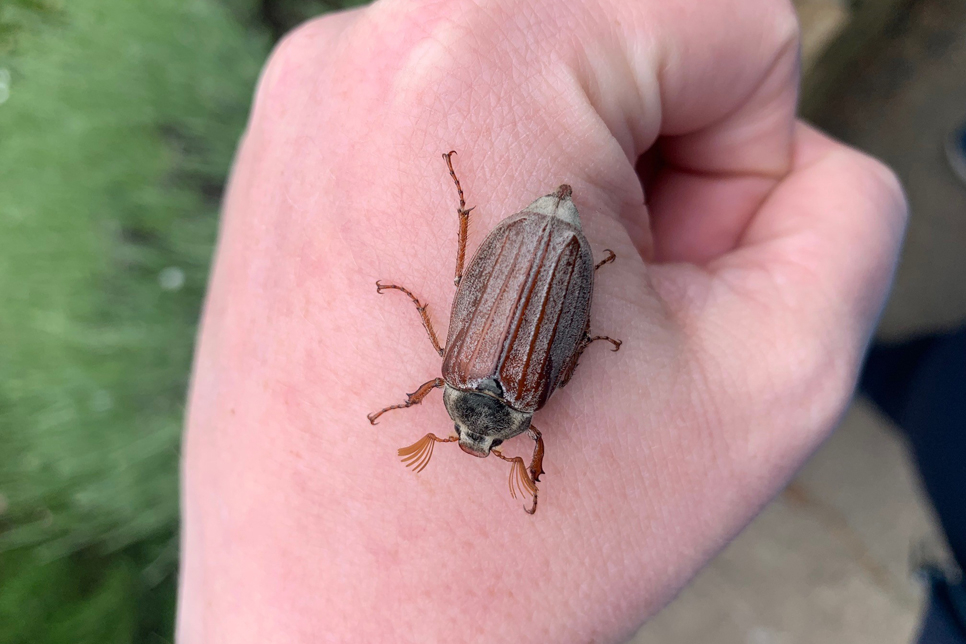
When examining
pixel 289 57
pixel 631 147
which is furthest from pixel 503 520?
pixel 289 57

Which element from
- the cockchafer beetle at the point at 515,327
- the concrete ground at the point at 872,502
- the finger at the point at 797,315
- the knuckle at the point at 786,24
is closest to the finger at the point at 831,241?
the finger at the point at 797,315

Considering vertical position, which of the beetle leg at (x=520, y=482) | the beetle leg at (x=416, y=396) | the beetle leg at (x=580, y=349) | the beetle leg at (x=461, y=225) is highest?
the beetle leg at (x=461, y=225)

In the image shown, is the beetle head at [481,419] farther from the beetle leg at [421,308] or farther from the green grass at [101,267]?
the green grass at [101,267]

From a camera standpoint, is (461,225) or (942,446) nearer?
(461,225)

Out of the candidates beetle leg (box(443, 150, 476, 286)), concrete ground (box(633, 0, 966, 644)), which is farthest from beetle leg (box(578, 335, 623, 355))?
concrete ground (box(633, 0, 966, 644))

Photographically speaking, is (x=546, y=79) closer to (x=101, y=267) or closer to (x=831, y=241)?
(x=831, y=241)

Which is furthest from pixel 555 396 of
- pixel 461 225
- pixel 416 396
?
pixel 461 225
